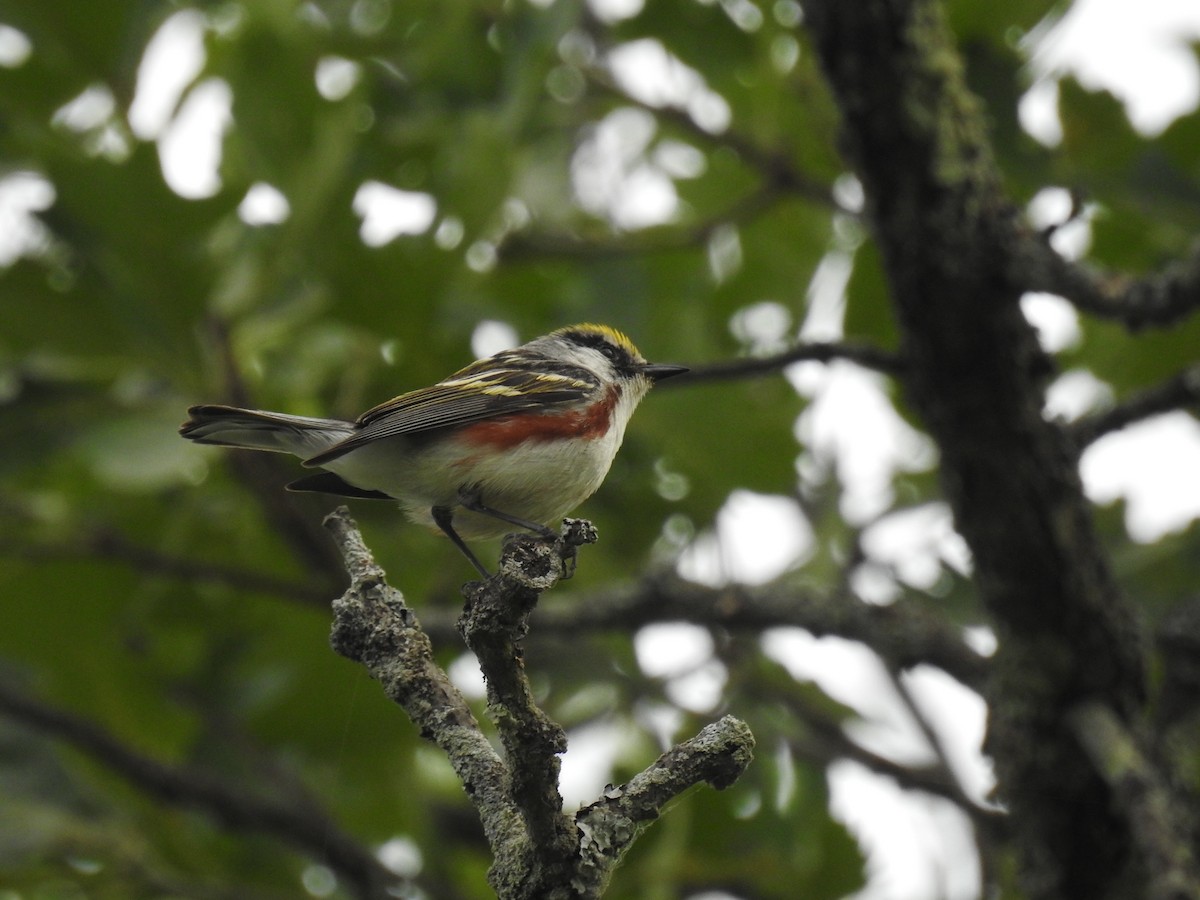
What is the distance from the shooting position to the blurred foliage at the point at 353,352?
4.60 meters

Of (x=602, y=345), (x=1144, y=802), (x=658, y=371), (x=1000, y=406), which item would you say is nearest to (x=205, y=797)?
(x=602, y=345)

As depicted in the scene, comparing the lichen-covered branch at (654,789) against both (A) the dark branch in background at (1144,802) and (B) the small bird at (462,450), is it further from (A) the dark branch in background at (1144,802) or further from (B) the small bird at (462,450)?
(B) the small bird at (462,450)

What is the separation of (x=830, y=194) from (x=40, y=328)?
298 cm

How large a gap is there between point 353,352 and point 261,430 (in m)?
1.56

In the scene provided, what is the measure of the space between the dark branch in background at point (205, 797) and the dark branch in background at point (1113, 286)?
10.2 ft

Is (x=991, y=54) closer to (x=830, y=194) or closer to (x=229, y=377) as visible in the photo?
(x=830, y=194)

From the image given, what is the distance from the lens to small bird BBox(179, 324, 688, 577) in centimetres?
357

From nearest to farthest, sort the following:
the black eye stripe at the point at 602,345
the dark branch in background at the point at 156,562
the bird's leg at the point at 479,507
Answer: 1. the bird's leg at the point at 479,507
2. the black eye stripe at the point at 602,345
3. the dark branch in background at the point at 156,562

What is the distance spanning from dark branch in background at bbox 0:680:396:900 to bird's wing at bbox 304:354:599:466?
1.88m

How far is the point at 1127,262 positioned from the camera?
17.3ft

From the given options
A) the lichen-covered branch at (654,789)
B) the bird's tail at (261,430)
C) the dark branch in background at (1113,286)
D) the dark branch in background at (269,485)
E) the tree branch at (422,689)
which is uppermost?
the dark branch in background at (269,485)

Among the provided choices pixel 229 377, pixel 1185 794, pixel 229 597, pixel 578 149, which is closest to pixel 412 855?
pixel 229 597

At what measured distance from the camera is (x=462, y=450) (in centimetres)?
367

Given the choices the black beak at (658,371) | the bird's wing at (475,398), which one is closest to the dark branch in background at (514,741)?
the bird's wing at (475,398)
